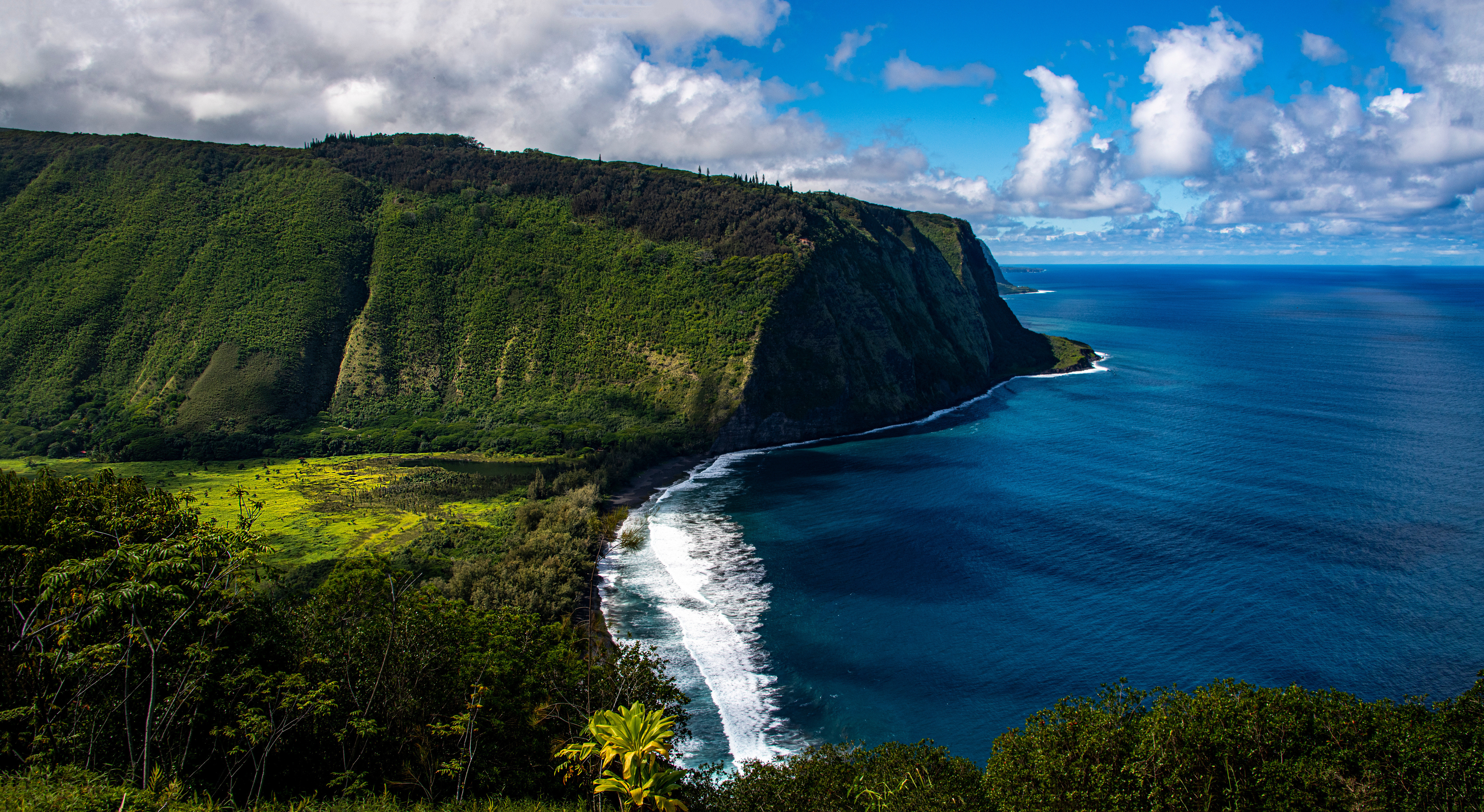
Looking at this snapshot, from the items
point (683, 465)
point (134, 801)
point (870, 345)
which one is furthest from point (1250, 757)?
point (870, 345)

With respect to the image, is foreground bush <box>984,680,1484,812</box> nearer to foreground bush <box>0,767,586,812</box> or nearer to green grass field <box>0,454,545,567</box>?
foreground bush <box>0,767,586,812</box>

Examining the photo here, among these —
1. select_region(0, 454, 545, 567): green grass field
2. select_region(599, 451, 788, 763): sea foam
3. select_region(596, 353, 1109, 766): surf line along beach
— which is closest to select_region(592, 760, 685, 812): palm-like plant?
select_region(596, 353, 1109, 766): surf line along beach

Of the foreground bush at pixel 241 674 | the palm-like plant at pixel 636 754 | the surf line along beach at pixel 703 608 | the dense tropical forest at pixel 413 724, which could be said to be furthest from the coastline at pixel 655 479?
the palm-like plant at pixel 636 754

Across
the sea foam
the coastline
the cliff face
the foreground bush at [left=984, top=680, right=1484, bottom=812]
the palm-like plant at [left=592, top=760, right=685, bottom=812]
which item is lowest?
the sea foam

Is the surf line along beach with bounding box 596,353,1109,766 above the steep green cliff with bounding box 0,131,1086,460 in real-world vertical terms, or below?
below

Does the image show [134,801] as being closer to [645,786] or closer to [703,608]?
[645,786]

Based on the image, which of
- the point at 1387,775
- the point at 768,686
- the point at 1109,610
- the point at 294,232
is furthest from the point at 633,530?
the point at 294,232

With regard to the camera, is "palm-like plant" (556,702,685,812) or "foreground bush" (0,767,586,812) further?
"palm-like plant" (556,702,685,812)

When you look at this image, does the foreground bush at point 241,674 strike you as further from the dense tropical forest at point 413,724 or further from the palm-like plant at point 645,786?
the palm-like plant at point 645,786
